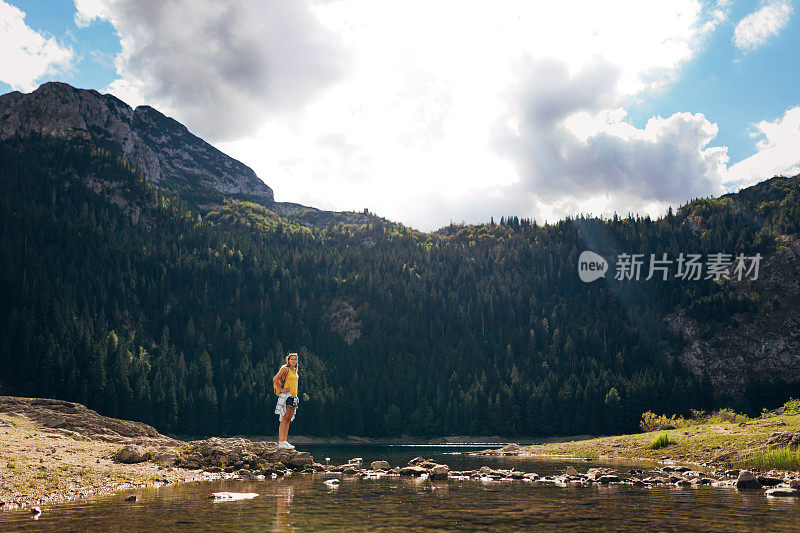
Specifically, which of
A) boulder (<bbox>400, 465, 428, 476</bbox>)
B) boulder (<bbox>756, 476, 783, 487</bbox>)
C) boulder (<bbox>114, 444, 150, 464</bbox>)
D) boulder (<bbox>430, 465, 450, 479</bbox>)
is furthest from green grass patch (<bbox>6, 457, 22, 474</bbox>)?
boulder (<bbox>756, 476, 783, 487</bbox>)

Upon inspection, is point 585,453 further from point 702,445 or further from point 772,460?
point 772,460

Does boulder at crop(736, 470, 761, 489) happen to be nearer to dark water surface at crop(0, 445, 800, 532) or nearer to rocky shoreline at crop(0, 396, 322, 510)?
dark water surface at crop(0, 445, 800, 532)

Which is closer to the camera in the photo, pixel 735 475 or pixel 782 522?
pixel 782 522

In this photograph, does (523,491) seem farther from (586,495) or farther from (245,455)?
(245,455)

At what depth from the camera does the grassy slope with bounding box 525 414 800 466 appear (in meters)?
55.3

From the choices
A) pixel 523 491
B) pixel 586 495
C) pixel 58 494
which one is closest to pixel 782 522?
pixel 586 495

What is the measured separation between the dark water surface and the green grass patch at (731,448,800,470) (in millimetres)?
13071

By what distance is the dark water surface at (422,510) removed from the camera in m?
24.1

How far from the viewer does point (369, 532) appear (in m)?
23.1

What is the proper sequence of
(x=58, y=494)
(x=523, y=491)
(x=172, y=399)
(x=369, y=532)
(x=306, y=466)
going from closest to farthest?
(x=369, y=532)
(x=58, y=494)
(x=523, y=491)
(x=306, y=466)
(x=172, y=399)

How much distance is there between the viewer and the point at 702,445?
61844 mm

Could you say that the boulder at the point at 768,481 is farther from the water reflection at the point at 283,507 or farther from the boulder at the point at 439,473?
the water reflection at the point at 283,507

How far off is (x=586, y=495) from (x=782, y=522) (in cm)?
1202

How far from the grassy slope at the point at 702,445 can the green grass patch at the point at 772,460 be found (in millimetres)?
2152
